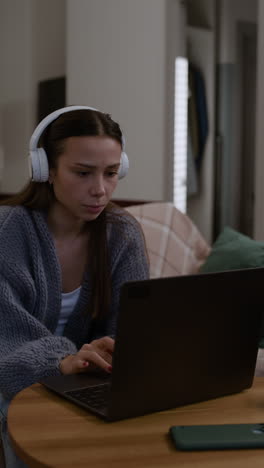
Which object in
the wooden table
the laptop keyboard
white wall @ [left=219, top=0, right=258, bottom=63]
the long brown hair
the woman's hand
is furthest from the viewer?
white wall @ [left=219, top=0, right=258, bottom=63]

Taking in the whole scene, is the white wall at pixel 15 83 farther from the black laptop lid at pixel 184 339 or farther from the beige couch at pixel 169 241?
the black laptop lid at pixel 184 339

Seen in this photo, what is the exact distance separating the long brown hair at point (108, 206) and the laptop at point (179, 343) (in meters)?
0.46

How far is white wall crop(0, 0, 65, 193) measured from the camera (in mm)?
4297

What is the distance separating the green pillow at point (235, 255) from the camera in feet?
6.31

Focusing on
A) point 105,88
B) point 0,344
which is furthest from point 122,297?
point 105,88

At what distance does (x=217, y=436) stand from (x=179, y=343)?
13cm

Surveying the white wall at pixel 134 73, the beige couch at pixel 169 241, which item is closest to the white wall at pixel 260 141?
the beige couch at pixel 169 241

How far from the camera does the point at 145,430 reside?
80 cm

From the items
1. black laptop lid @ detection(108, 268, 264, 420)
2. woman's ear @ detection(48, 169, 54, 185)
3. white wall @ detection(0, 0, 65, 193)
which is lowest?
black laptop lid @ detection(108, 268, 264, 420)

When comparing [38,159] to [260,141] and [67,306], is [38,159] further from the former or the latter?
[260,141]

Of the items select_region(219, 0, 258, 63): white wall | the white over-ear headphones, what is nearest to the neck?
the white over-ear headphones

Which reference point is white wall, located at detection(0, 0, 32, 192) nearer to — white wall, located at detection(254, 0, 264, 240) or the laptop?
white wall, located at detection(254, 0, 264, 240)

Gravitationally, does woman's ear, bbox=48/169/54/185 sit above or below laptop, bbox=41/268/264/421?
above

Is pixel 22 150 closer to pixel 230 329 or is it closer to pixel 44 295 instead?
pixel 44 295
